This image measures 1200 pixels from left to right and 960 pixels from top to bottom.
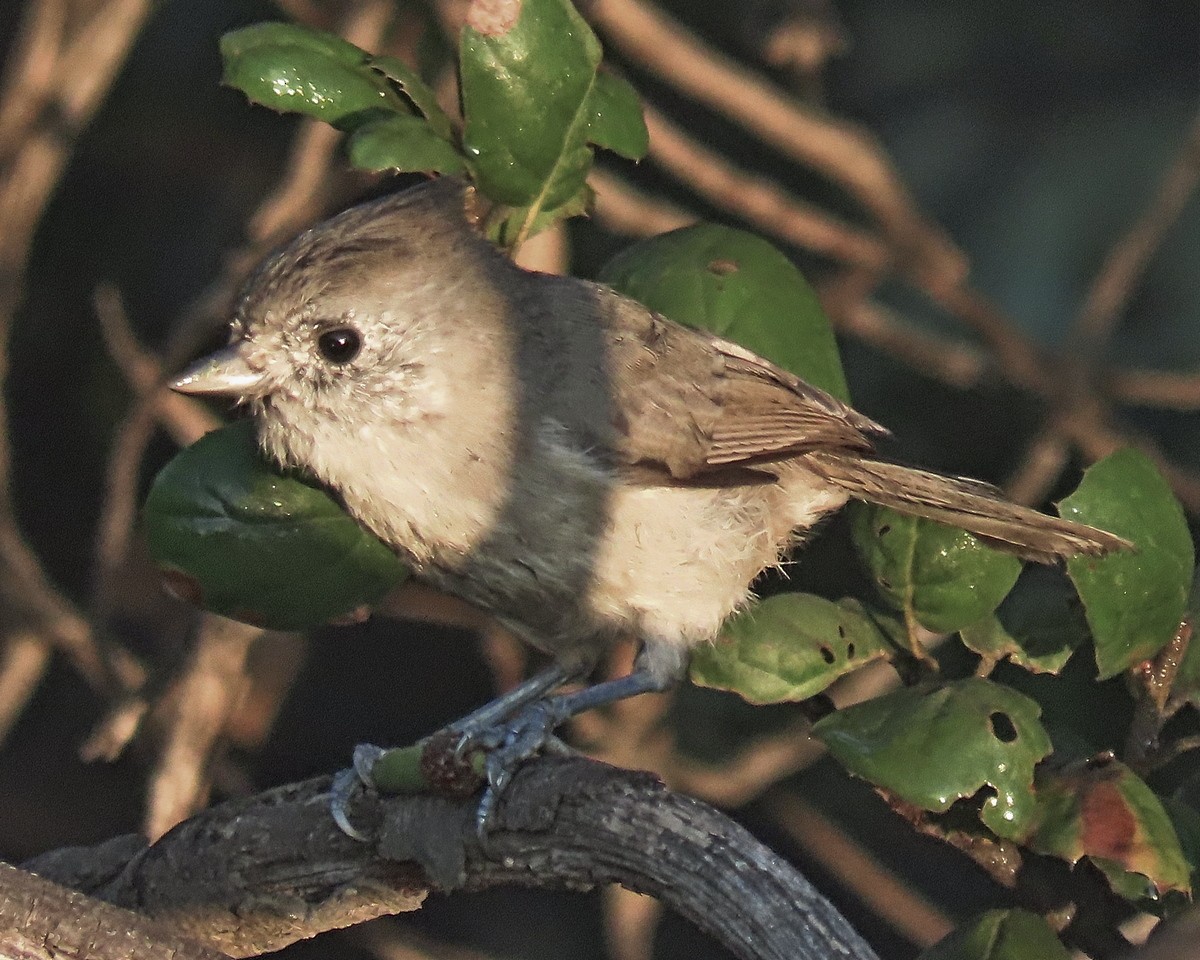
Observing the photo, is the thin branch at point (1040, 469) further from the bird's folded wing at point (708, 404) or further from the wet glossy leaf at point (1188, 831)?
the wet glossy leaf at point (1188, 831)

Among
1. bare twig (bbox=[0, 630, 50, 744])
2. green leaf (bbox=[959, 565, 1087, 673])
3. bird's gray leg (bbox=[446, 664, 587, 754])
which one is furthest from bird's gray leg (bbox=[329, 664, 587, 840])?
bare twig (bbox=[0, 630, 50, 744])

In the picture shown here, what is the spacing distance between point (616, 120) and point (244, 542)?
2.87 ft

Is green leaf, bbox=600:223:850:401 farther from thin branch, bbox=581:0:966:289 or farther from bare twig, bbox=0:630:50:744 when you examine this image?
bare twig, bbox=0:630:50:744

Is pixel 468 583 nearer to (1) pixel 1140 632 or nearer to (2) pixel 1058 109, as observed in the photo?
(1) pixel 1140 632

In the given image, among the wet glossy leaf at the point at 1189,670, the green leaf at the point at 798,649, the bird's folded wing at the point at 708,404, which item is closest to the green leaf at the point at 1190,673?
the wet glossy leaf at the point at 1189,670

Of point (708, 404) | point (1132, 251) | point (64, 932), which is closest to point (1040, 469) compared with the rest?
point (1132, 251)

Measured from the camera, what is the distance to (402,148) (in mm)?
2482

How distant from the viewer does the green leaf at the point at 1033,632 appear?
2.57 meters

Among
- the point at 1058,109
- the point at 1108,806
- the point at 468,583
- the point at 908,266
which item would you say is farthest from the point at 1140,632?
the point at 1058,109

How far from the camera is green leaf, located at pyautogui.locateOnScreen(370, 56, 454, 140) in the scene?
2.57m

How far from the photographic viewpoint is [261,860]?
2570 millimetres

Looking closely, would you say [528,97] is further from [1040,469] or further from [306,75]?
[1040,469]

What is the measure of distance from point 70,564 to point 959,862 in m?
2.82

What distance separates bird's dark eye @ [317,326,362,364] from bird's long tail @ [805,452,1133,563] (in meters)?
0.91
